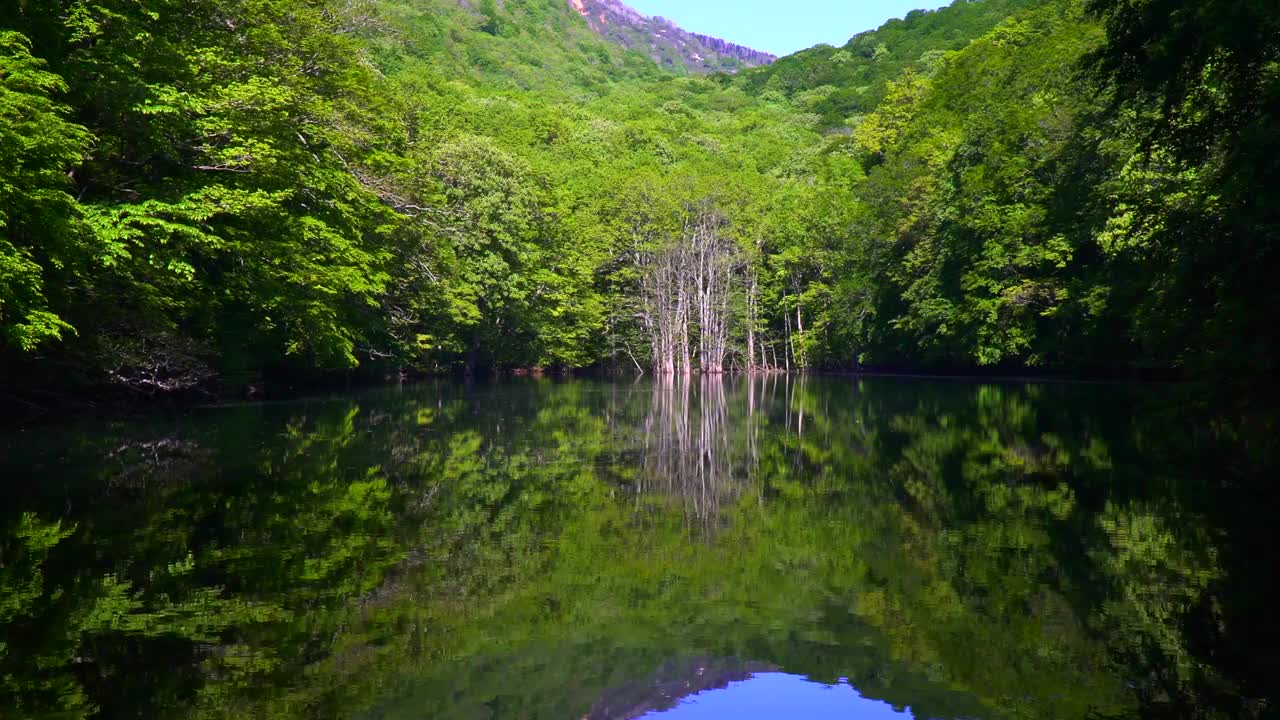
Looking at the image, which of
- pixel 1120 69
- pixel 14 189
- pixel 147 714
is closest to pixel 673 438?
pixel 1120 69

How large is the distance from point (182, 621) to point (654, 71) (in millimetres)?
147187

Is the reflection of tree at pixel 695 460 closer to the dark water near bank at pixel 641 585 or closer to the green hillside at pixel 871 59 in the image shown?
the dark water near bank at pixel 641 585

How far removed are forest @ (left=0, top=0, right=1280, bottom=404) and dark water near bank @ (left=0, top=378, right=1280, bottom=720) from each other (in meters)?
3.34

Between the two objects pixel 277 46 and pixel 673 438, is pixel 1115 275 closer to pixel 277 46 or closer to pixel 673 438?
pixel 673 438

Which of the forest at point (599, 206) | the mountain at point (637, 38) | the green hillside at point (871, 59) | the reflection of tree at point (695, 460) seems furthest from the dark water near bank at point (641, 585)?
the mountain at point (637, 38)

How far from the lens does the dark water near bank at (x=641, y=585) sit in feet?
15.9

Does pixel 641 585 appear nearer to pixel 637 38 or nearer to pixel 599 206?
pixel 599 206

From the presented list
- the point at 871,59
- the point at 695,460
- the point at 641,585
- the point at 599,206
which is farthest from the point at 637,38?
the point at 641,585

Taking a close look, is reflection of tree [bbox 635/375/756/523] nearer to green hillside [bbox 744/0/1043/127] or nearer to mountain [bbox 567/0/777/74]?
green hillside [bbox 744/0/1043/127]

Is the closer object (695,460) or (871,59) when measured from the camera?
(695,460)

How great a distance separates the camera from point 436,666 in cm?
514

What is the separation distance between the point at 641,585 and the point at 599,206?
6469cm

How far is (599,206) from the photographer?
70.2 m

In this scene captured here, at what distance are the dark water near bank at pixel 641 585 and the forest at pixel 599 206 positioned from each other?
334 centimetres
